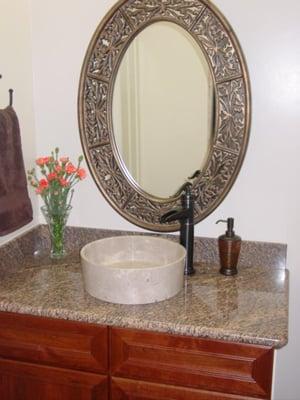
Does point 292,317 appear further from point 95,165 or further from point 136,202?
point 95,165

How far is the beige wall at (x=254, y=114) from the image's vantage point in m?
1.58

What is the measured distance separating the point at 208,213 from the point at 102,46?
757mm

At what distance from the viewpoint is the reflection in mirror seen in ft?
5.47

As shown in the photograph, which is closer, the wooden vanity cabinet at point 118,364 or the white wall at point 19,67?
the wooden vanity cabinet at point 118,364

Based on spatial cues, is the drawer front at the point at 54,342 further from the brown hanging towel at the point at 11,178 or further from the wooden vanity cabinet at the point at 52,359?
the brown hanging towel at the point at 11,178

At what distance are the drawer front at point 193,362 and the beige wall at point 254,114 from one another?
549mm

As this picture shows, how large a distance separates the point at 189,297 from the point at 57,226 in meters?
0.63

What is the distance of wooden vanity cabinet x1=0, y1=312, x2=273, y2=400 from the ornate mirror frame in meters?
0.56

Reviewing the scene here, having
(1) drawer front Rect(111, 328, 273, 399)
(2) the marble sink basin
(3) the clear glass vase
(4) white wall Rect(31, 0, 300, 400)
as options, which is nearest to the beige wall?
(4) white wall Rect(31, 0, 300, 400)

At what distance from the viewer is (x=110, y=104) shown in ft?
5.82

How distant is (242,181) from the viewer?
1.69 m

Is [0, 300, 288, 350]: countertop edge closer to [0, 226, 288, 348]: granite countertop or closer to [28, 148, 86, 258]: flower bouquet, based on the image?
[0, 226, 288, 348]: granite countertop

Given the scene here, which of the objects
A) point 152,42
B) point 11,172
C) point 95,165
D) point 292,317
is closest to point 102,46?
point 152,42

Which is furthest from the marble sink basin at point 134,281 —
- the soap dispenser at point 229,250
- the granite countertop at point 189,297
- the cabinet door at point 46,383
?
the cabinet door at point 46,383
